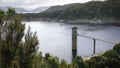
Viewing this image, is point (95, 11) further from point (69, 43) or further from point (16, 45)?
point (16, 45)

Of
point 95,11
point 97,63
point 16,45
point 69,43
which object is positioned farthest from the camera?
point 95,11

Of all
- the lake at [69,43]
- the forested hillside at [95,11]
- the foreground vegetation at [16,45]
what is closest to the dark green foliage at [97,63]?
the lake at [69,43]

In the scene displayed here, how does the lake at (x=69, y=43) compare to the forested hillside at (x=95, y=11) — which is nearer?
the lake at (x=69, y=43)

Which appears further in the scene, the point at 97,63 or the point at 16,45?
the point at 97,63

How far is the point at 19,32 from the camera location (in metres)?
8.30

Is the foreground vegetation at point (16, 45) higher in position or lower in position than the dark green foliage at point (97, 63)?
higher

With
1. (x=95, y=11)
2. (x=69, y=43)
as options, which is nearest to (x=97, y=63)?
(x=69, y=43)

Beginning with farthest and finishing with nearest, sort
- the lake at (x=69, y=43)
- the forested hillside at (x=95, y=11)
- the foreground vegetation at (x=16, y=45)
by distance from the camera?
the forested hillside at (x=95, y=11) → the lake at (x=69, y=43) → the foreground vegetation at (x=16, y=45)

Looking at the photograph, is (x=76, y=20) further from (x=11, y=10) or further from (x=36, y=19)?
(x=11, y=10)

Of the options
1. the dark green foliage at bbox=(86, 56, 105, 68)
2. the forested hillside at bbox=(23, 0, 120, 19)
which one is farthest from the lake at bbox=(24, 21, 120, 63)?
the forested hillside at bbox=(23, 0, 120, 19)

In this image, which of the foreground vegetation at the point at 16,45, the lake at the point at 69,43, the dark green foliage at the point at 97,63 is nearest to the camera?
the foreground vegetation at the point at 16,45

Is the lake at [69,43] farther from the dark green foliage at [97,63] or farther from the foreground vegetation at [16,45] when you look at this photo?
the foreground vegetation at [16,45]

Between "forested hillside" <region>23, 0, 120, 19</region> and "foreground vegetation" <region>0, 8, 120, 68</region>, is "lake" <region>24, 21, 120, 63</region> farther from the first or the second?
"forested hillside" <region>23, 0, 120, 19</region>

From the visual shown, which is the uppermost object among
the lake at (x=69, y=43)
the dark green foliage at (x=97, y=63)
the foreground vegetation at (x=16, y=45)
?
the foreground vegetation at (x=16, y=45)
